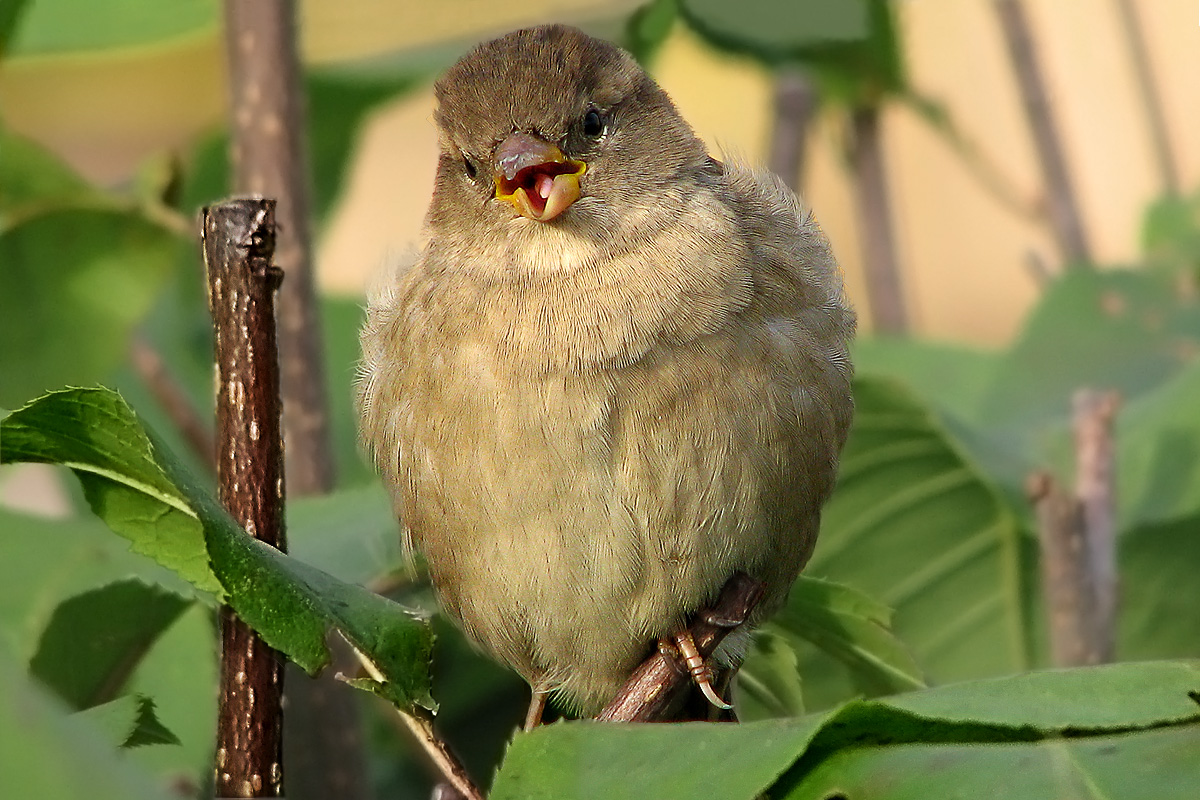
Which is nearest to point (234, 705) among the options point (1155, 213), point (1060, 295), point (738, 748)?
point (738, 748)

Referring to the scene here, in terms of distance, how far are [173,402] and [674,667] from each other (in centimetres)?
110

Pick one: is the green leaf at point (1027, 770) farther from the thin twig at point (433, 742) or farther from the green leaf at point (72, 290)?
A: the green leaf at point (72, 290)

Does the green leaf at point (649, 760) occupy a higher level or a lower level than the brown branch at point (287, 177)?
A: lower

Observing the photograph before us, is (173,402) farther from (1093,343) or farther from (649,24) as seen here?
(1093,343)

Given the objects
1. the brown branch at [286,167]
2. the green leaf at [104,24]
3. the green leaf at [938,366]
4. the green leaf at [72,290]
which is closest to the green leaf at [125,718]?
the brown branch at [286,167]

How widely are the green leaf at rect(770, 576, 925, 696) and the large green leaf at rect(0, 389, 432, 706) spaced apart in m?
0.50

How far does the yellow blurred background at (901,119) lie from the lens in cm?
222

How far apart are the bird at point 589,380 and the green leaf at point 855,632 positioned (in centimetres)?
8

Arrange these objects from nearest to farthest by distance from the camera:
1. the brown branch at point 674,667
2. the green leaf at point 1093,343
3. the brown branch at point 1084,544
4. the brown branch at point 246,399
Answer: the brown branch at point 246,399 < the brown branch at point 674,667 < the brown branch at point 1084,544 < the green leaf at point 1093,343

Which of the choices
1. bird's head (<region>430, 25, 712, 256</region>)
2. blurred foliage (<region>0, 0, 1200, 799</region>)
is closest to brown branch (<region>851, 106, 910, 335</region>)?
blurred foliage (<region>0, 0, 1200, 799</region>)

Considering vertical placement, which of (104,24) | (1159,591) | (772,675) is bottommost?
(1159,591)

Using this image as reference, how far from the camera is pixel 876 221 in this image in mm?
2568

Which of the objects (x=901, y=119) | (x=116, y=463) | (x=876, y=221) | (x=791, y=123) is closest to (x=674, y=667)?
(x=116, y=463)

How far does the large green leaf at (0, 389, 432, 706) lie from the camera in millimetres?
875
